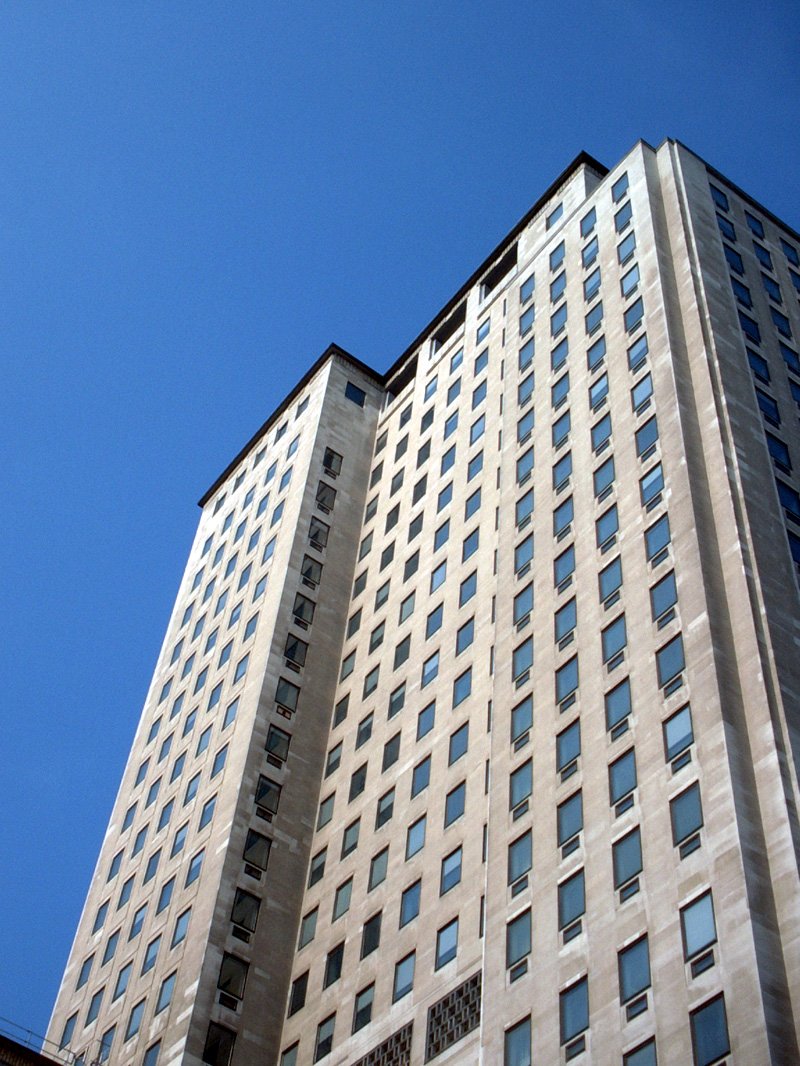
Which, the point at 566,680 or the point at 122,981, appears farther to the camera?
the point at 122,981

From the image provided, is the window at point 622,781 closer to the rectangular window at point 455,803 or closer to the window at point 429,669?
the rectangular window at point 455,803

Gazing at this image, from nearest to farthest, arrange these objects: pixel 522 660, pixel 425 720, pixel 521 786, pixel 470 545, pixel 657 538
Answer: pixel 521 786
pixel 657 538
pixel 522 660
pixel 425 720
pixel 470 545

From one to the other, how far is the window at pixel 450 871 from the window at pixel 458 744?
4.72 m

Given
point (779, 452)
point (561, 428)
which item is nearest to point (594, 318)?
point (561, 428)

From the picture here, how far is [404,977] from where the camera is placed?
2007 inches

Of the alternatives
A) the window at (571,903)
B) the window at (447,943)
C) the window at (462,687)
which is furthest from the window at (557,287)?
the window at (571,903)

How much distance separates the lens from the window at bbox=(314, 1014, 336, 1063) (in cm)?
5303

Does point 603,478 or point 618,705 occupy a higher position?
point 603,478

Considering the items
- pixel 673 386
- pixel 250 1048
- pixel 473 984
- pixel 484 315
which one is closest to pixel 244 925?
pixel 250 1048

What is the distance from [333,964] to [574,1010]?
59.0 feet

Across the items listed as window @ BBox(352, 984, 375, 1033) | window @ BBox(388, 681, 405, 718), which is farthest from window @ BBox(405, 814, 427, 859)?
window @ BBox(388, 681, 405, 718)

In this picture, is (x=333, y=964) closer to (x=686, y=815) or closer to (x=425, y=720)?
(x=425, y=720)

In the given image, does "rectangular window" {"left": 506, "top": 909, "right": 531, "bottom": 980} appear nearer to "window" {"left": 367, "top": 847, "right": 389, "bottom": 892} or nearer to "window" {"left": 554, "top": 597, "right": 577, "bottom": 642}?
"window" {"left": 554, "top": 597, "right": 577, "bottom": 642}

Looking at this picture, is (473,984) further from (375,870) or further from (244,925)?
(244,925)
